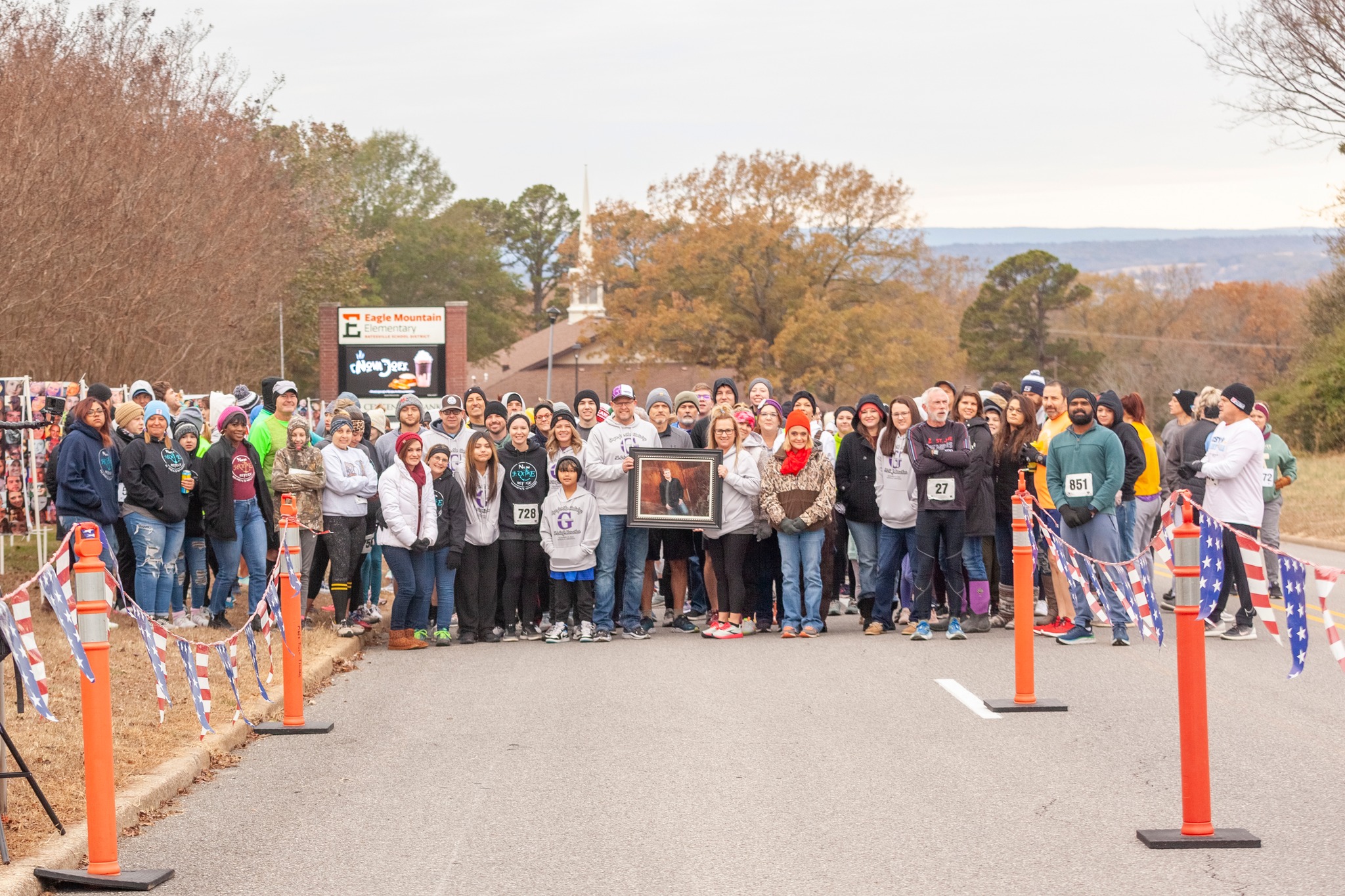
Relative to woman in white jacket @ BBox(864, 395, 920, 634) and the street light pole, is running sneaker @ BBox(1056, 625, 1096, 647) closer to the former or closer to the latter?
woman in white jacket @ BBox(864, 395, 920, 634)

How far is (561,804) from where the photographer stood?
735 cm

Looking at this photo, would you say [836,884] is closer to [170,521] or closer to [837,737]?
[837,737]

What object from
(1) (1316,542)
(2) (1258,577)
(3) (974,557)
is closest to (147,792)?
(2) (1258,577)

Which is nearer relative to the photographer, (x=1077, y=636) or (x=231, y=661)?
(x=231, y=661)

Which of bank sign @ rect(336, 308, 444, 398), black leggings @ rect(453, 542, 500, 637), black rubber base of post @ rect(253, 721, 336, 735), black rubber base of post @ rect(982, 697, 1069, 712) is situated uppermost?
bank sign @ rect(336, 308, 444, 398)

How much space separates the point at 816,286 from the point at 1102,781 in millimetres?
60708

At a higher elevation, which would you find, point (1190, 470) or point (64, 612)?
point (1190, 470)

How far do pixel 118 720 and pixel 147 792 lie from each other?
198 centimetres

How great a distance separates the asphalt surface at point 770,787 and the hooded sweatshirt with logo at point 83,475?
284 cm

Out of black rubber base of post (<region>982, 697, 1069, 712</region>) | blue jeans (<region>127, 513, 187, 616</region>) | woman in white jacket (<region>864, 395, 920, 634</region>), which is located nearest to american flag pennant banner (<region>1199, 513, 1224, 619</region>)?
black rubber base of post (<region>982, 697, 1069, 712</region>)

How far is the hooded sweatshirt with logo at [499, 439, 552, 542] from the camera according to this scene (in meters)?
13.8

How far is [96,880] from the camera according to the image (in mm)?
6082

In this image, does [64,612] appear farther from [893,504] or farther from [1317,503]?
[1317,503]

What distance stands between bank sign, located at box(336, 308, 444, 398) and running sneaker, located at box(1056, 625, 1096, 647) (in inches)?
1224
